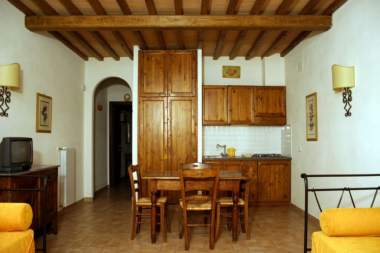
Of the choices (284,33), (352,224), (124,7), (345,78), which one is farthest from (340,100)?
(124,7)

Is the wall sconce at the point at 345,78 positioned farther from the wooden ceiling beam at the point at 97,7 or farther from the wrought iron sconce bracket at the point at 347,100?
the wooden ceiling beam at the point at 97,7

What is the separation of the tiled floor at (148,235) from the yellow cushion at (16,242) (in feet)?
3.58

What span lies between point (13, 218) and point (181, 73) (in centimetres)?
371

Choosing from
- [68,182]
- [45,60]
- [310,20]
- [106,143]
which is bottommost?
[68,182]

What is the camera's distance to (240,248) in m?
3.36

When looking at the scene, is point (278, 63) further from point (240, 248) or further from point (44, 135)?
point (44, 135)

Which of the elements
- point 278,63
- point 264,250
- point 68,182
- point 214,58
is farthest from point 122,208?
point 278,63

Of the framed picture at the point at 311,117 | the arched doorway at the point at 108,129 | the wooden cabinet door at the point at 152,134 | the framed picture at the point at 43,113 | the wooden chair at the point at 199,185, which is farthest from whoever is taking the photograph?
the arched doorway at the point at 108,129

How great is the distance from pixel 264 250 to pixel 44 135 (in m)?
3.48

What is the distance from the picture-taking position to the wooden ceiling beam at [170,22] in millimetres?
3941

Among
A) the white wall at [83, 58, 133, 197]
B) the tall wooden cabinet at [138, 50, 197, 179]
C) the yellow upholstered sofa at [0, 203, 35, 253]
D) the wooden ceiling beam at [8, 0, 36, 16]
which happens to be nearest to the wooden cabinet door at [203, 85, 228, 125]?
the tall wooden cabinet at [138, 50, 197, 179]

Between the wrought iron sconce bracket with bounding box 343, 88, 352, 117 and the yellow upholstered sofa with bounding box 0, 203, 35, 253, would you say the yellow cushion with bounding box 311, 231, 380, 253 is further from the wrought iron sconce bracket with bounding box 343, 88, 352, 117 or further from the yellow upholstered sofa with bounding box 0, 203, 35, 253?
the yellow upholstered sofa with bounding box 0, 203, 35, 253

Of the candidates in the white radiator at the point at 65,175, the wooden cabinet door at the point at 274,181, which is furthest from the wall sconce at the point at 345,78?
the white radiator at the point at 65,175

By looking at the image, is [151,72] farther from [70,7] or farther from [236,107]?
[70,7]
